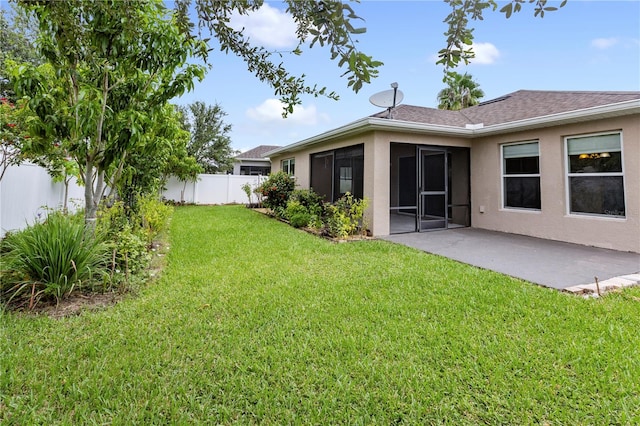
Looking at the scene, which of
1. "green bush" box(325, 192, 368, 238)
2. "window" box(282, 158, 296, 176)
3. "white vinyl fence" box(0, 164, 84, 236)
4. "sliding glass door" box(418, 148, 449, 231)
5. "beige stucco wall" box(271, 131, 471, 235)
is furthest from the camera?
"window" box(282, 158, 296, 176)

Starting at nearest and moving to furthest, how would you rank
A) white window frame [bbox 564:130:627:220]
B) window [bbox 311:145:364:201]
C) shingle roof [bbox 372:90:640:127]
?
1. white window frame [bbox 564:130:627:220]
2. shingle roof [bbox 372:90:640:127]
3. window [bbox 311:145:364:201]

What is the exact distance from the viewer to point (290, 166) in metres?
15.2

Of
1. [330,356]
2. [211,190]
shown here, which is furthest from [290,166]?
[330,356]

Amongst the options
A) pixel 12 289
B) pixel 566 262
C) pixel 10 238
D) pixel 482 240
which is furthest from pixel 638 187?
pixel 10 238

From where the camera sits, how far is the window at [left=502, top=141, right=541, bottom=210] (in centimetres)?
811

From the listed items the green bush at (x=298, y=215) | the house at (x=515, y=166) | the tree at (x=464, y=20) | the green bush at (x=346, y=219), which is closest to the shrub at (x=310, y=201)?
the green bush at (x=298, y=215)

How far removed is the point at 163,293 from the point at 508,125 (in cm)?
868

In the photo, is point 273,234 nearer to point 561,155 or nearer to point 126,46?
point 126,46

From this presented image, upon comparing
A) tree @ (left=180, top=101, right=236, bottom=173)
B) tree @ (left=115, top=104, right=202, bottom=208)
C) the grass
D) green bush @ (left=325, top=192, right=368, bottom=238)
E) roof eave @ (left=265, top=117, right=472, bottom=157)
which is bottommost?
the grass

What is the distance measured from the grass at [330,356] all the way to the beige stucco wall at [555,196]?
3.44 metres

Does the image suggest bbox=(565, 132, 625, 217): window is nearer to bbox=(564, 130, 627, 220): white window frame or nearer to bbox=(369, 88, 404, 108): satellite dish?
bbox=(564, 130, 627, 220): white window frame

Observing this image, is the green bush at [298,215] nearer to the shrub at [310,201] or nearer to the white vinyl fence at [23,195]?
the shrub at [310,201]

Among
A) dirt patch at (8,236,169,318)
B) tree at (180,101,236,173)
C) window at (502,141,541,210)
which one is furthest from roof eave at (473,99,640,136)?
tree at (180,101,236,173)

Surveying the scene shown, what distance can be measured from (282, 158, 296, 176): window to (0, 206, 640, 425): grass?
1058cm
